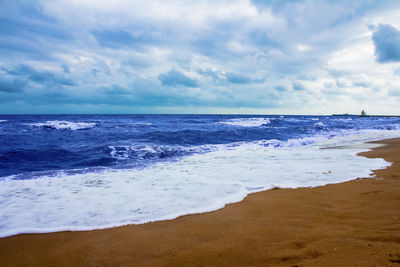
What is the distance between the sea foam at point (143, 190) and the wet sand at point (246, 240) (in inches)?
14.4

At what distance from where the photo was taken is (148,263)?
2.15 metres

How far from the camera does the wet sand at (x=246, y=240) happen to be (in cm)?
210

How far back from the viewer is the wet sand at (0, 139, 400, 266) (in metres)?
2.10

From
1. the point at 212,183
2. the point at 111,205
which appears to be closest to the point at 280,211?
the point at 212,183

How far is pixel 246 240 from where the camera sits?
96.9 inches

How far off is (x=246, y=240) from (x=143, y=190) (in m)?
2.72

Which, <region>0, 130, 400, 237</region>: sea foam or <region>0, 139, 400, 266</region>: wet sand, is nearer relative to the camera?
<region>0, 139, 400, 266</region>: wet sand

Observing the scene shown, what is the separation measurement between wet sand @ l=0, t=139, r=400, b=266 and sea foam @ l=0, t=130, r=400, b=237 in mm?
365

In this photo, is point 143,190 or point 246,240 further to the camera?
point 143,190

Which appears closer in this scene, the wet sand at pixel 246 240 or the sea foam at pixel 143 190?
the wet sand at pixel 246 240

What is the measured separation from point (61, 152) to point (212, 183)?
8.09m

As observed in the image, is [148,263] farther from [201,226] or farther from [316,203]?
[316,203]

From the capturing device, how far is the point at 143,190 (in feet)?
15.3

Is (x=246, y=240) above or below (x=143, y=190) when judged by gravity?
above
